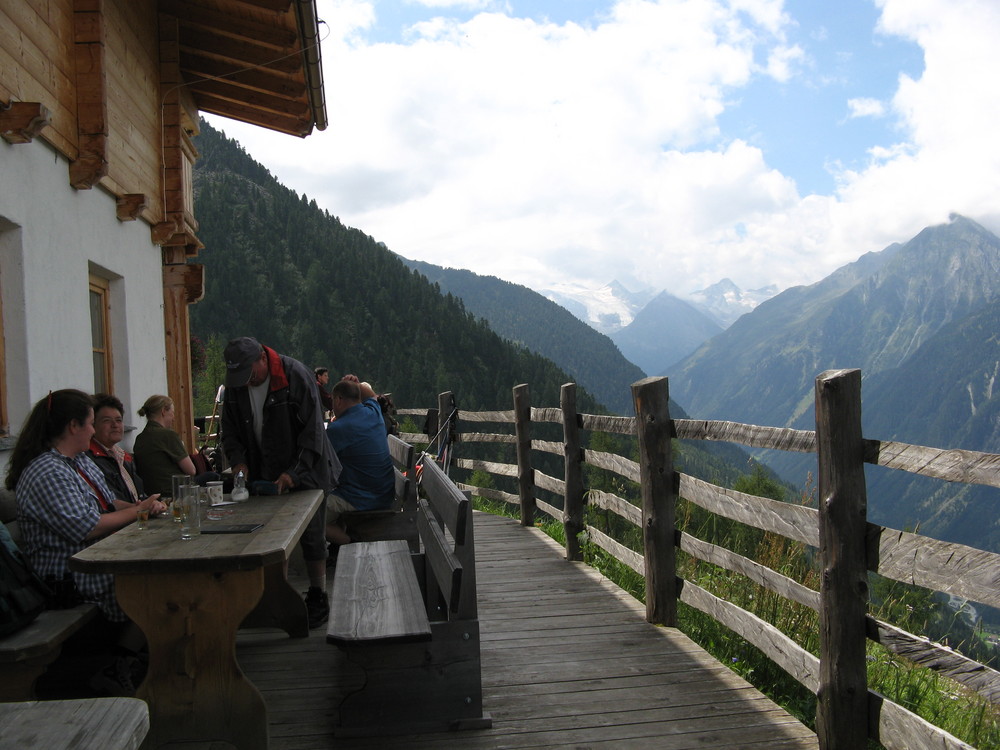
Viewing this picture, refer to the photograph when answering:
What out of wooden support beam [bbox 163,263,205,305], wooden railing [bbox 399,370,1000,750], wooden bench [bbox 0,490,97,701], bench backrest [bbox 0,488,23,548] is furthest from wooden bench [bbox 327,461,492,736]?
wooden support beam [bbox 163,263,205,305]

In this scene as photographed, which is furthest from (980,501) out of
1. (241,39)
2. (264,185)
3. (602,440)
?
(241,39)

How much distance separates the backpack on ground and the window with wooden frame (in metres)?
4.01

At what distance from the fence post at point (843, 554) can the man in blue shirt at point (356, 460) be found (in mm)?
3602

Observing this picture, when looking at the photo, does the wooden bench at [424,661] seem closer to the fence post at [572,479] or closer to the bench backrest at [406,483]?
the bench backrest at [406,483]

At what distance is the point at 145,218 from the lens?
26.3 feet

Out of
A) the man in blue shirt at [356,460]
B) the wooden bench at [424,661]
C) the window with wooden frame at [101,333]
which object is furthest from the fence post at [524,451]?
the wooden bench at [424,661]

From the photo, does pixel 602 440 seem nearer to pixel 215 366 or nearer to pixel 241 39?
pixel 215 366

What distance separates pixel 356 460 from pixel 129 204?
9.94ft

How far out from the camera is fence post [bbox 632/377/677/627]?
471 cm

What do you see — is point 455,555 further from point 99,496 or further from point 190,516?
point 99,496

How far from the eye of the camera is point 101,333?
7.08m

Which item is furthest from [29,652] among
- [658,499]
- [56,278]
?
[56,278]

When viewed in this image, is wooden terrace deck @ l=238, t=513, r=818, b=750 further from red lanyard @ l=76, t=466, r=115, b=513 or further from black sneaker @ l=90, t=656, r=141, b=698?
red lanyard @ l=76, t=466, r=115, b=513

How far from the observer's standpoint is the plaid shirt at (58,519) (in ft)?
10.9
